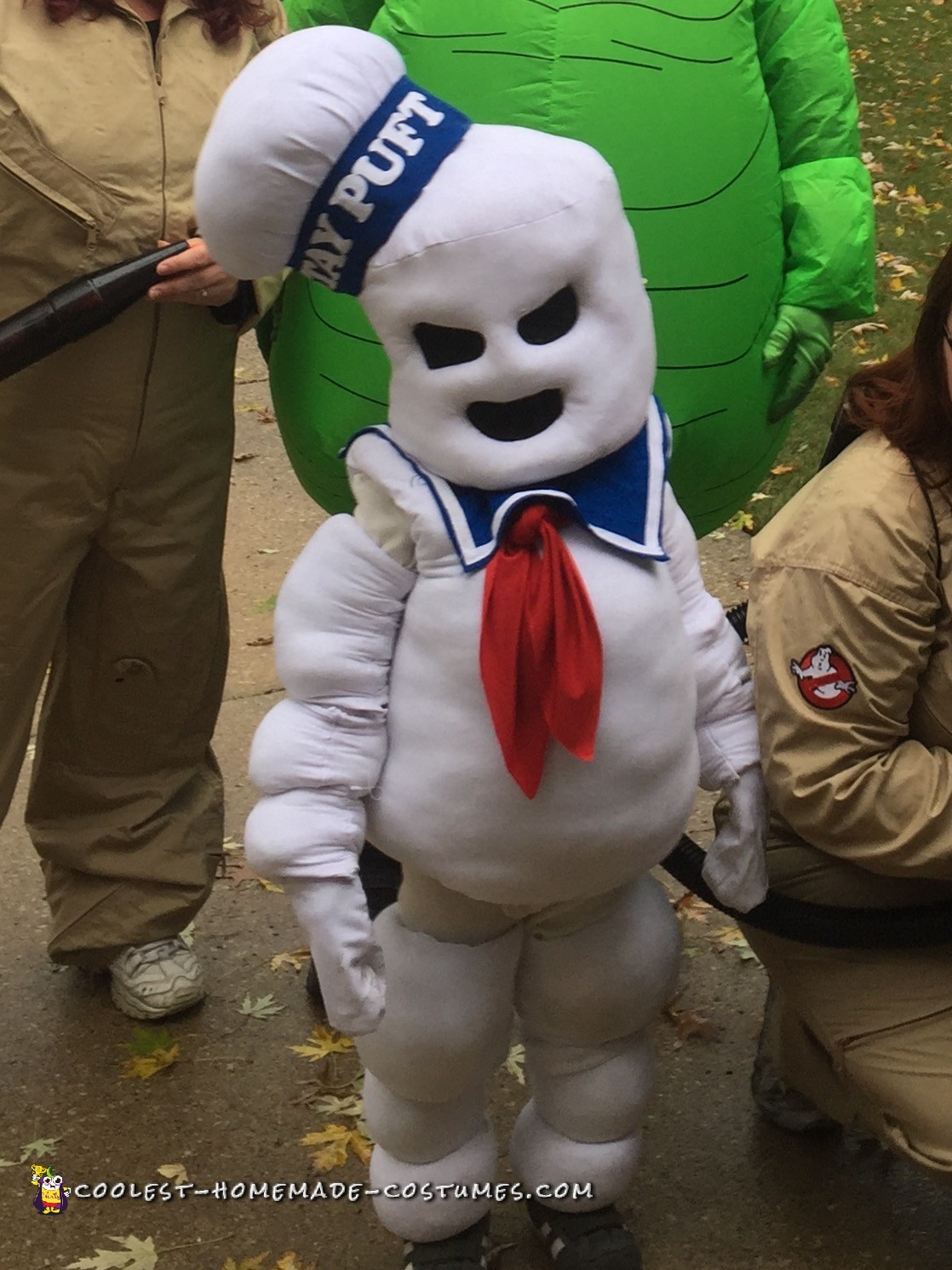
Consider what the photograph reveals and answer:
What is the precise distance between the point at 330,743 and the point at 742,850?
2.28ft

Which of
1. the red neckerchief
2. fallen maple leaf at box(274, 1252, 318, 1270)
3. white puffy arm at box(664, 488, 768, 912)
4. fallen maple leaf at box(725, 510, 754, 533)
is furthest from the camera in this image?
fallen maple leaf at box(725, 510, 754, 533)

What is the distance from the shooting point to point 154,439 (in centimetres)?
299

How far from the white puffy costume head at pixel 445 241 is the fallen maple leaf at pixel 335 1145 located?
152cm

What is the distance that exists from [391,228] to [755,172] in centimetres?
91

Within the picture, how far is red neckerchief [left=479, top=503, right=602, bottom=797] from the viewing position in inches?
84.7

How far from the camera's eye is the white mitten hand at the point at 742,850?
251 cm

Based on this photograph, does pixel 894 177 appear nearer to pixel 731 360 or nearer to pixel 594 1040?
pixel 731 360

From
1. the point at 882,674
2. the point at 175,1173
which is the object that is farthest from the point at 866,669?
the point at 175,1173

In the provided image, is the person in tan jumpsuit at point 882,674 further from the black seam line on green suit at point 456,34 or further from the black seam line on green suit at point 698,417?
the black seam line on green suit at point 456,34

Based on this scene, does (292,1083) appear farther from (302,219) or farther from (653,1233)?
(302,219)

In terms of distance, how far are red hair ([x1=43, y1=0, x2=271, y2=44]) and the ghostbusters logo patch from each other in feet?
4.84

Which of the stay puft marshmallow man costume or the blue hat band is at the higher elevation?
the blue hat band

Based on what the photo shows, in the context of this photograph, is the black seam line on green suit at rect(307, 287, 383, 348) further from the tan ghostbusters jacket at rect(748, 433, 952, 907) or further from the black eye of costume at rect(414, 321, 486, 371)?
the tan ghostbusters jacket at rect(748, 433, 952, 907)

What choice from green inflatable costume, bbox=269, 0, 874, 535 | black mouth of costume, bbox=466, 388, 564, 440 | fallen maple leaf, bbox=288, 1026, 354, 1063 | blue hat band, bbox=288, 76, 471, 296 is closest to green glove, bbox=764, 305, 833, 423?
green inflatable costume, bbox=269, 0, 874, 535
